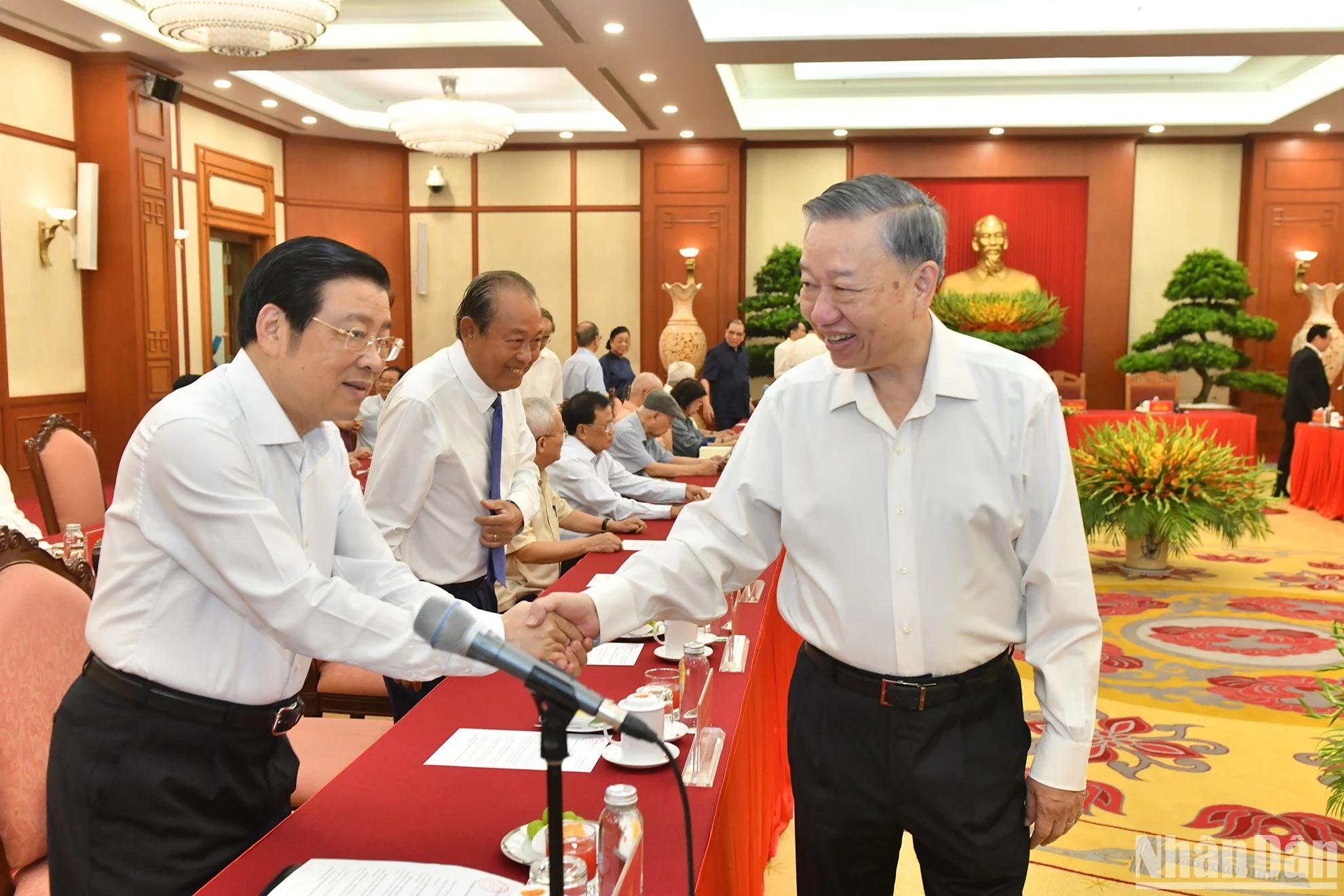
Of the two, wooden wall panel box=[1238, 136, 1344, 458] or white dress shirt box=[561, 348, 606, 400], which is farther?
wooden wall panel box=[1238, 136, 1344, 458]

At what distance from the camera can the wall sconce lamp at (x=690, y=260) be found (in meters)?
12.3

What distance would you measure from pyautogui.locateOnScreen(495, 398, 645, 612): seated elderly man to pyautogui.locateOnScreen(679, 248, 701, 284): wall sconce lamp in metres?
8.48

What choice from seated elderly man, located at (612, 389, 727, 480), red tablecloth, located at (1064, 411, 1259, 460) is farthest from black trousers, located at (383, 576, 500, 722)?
red tablecloth, located at (1064, 411, 1259, 460)

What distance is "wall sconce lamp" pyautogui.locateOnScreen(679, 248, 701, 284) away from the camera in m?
12.3

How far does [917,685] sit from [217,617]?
1106 mm

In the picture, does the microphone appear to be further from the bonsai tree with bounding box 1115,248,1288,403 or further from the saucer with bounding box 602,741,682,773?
the bonsai tree with bounding box 1115,248,1288,403

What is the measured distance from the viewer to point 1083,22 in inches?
328

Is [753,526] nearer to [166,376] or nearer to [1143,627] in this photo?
[1143,627]

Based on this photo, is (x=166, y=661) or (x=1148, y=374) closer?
(x=166, y=661)

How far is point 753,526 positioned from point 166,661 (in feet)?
3.25

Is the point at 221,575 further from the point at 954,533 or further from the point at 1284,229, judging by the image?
the point at 1284,229

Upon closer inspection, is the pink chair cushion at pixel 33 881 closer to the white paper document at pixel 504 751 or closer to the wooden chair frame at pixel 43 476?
the white paper document at pixel 504 751

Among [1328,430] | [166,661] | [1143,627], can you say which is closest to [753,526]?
[166,661]

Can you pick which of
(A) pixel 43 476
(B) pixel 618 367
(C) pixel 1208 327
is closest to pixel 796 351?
(B) pixel 618 367
